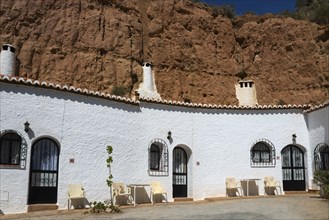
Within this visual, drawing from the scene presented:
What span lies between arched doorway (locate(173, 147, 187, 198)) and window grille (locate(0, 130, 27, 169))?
21.2 ft

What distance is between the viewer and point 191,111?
1662cm

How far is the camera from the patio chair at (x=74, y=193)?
41.9ft

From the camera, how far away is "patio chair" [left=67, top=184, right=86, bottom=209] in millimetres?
12766

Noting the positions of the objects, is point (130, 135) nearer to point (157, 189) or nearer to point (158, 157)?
point (158, 157)

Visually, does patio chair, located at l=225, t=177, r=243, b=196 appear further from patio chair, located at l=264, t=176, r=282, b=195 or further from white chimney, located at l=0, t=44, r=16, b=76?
white chimney, located at l=0, t=44, r=16, b=76

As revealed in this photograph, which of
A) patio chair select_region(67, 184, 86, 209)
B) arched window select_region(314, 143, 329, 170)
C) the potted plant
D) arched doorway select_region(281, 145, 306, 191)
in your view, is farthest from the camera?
arched doorway select_region(281, 145, 306, 191)

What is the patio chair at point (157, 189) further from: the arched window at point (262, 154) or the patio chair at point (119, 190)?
the arched window at point (262, 154)

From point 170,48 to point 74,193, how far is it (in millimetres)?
17900

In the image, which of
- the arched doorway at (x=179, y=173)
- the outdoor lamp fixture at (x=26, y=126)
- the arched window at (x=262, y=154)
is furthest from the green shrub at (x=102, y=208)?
the arched window at (x=262, y=154)

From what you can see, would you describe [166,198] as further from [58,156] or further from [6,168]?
[6,168]

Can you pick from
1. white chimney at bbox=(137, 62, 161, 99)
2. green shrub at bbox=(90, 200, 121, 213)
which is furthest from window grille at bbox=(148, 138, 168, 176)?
white chimney at bbox=(137, 62, 161, 99)

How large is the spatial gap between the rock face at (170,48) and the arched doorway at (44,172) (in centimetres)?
1227

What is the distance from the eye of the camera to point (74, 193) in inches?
506

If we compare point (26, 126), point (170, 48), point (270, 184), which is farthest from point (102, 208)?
point (170, 48)
